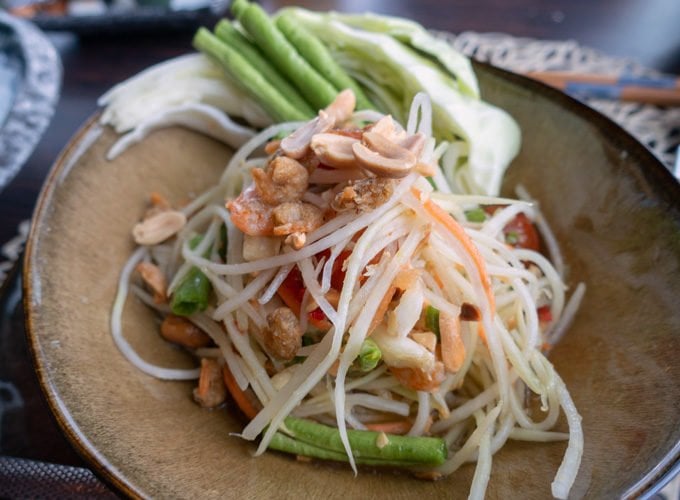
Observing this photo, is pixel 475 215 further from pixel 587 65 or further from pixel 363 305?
pixel 587 65

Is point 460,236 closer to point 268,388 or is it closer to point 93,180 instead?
point 268,388

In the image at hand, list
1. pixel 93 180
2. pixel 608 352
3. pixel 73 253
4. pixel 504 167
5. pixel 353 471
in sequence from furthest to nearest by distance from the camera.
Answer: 1. pixel 504 167
2. pixel 93 180
3. pixel 73 253
4. pixel 608 352
5. pixel 353 471

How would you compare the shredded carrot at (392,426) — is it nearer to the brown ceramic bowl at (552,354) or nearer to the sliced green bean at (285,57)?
the brown ceramic bowl at (552,354)

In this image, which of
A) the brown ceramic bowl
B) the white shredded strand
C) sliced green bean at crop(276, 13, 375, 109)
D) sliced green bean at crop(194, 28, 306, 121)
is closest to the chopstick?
the brown ceramic bowl

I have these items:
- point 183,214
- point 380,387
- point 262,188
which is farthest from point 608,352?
point 183,214

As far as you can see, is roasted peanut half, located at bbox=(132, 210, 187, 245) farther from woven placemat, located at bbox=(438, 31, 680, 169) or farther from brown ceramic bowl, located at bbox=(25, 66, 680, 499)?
woven placemat, located at bbox=(438, 31, 680, 169)

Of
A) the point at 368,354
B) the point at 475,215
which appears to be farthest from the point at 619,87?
the point at 368,354
